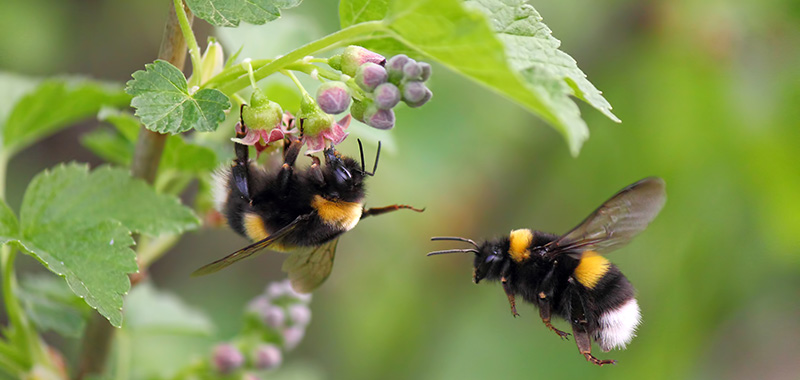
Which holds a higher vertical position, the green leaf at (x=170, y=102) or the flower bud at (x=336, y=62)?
the flower bud at (x=336, y=62)

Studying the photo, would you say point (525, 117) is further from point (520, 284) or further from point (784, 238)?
point (520, 284)

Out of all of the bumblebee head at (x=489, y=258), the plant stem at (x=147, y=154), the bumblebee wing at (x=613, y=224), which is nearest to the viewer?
the plant stem at (x=147, y=154)

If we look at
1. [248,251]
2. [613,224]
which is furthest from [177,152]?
[613,224]

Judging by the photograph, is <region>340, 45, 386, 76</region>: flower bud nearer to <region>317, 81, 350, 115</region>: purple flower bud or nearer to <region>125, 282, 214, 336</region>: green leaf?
<region>317, 81, 350, 115</region>: purple flower bud

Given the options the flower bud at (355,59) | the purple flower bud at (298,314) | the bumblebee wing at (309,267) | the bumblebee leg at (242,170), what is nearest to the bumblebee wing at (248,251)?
the bumblebee leg at (242,170)

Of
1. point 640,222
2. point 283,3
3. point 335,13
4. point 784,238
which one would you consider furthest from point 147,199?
point 784,238

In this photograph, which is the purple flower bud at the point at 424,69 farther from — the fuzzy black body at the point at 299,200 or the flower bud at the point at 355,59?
the fuzzy black body at the point at 299,200

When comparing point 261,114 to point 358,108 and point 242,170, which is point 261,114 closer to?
point 358,108
